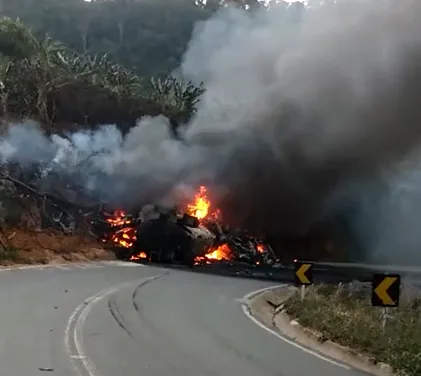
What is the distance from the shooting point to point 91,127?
118 feet

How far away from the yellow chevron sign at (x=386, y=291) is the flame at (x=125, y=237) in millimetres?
18125

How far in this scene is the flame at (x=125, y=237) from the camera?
93.6 feet

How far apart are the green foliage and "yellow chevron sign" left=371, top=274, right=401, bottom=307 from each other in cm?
2440

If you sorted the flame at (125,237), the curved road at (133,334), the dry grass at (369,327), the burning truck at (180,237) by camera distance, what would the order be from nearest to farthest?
the curved road at (133,334) < the dry grass at (369,327) < the burning truck at (180,237) < the flame at (125,237)

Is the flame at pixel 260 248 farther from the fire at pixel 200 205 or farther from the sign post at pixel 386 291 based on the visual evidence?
the sign post at pixel 386 291

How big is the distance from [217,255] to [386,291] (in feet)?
58.2

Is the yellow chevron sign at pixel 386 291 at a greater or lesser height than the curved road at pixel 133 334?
greater

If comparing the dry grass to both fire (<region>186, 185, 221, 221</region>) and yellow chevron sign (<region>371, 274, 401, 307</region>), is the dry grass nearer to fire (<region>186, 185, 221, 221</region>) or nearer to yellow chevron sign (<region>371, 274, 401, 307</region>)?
yellow chevron sign (<region>371, 274, 401, 307</region>)

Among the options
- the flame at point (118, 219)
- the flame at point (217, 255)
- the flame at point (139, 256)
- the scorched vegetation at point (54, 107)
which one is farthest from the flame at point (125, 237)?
the flame at point (217, 255)

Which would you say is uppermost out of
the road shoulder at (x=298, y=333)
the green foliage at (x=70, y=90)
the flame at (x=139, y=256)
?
the green foliage at (x=70, y=90)

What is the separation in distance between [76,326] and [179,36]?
187 feet

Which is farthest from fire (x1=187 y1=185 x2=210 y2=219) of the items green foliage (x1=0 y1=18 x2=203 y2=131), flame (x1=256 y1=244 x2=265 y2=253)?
green foliage (x1=0 y1=18 x2=203 y2=131)

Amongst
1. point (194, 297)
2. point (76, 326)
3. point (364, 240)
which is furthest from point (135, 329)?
point (364, 240)

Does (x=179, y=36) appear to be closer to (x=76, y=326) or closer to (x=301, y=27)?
(x=301, y=27)
